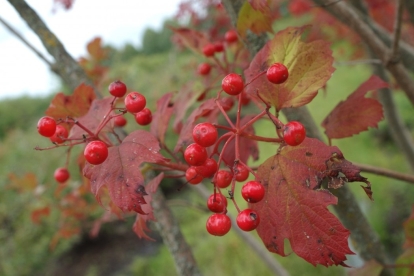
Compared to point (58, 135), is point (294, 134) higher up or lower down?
lower down

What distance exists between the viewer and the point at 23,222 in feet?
12.0

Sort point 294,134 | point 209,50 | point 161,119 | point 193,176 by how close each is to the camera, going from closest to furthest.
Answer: point 294,134
point 193,176
point 161,119
point 209,50

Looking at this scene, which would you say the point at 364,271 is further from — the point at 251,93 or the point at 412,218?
the point at 251,93

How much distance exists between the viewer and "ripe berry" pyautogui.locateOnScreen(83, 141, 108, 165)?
17.5 inches

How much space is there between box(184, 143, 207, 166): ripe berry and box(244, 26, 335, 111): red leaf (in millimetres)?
123

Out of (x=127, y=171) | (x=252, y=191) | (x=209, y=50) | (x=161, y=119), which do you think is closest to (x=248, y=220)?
(x=252, y=191)

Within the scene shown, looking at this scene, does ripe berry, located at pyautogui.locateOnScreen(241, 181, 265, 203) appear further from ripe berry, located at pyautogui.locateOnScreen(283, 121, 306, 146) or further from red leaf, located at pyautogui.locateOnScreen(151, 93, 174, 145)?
red leaf, located at pyautogui.locateOnScreen(151, 93, 174, 145)

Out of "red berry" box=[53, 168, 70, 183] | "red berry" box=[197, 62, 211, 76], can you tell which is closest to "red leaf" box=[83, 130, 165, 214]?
"red berry" box=[53, 168, 70, 183]

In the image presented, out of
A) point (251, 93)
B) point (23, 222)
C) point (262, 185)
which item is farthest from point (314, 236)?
point (23, 222)

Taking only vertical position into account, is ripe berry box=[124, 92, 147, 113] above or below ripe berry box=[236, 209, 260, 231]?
above

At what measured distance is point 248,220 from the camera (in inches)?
16.9

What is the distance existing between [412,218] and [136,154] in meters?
0.62

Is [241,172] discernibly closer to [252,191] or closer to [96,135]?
[252,191]

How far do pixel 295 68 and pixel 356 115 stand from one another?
22cm
